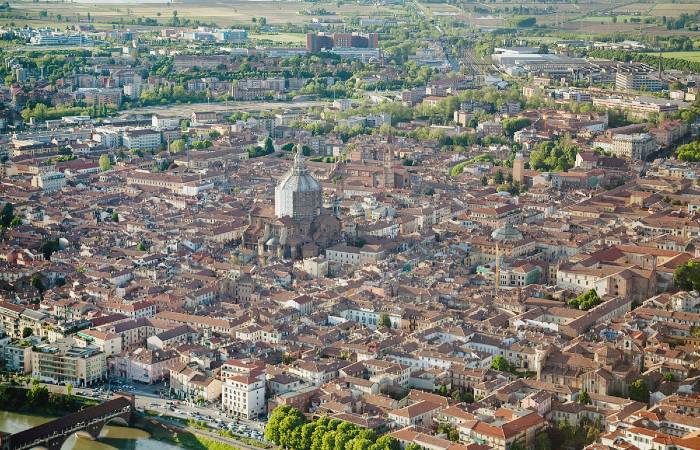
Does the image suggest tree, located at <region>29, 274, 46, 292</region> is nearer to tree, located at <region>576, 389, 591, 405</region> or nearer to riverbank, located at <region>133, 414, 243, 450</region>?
riverbank, located at <region>133, 414, 243, 450</region>

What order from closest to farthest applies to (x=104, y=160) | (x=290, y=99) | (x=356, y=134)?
1. (x=104, y=160)
2. (x=356, y=134)
3. (x=290, y=99)

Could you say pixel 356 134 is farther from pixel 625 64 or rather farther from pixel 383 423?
pixel 383 423

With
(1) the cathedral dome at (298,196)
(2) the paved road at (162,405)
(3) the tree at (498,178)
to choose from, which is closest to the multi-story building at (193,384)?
(2) the paved road at (162,405)

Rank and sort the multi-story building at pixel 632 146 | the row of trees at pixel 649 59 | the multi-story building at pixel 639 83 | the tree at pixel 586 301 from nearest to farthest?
the tree at pixel 586 301 < the multi-story building at pixel 632 146 < the multi-story building at pixel 639 83 < the row of trees at pixel 649 59

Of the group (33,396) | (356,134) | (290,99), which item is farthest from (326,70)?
(33,396)

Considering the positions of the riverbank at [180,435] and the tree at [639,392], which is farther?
the tree at [639,392]

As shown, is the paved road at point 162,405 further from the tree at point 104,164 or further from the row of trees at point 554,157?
the row of trees at point 554,157

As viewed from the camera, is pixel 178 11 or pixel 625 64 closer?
pixel 625 64
